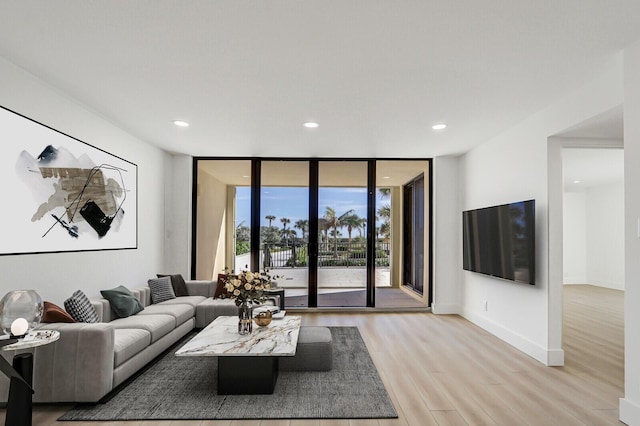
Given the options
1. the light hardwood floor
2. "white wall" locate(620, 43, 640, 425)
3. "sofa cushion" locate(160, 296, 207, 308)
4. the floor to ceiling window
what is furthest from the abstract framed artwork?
"white wall" locate(620, 43, 640, 425)

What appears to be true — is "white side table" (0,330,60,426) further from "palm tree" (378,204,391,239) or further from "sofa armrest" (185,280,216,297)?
"palm tree" (378,204,391,239)

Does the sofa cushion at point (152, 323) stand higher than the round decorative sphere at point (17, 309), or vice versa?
the round decorative sphere at point (17, 309)

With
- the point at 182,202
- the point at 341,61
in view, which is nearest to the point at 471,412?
the point at 341,61

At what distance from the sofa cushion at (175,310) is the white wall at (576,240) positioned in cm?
971

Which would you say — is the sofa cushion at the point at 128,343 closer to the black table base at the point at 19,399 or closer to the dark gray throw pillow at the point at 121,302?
the dark gray throw pillow at the point at 121,302

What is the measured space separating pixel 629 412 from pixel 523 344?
1727 millimetres

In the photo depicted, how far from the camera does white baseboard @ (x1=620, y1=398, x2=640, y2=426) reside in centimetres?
266

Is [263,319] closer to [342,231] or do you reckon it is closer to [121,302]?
[121,302]

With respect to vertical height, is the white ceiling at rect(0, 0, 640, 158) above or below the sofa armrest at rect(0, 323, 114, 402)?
above

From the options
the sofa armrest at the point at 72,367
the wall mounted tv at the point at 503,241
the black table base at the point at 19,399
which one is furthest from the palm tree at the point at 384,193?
the black table base at the point at 19,399

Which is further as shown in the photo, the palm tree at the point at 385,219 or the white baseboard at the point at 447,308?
the palm tree at the point at 385,219

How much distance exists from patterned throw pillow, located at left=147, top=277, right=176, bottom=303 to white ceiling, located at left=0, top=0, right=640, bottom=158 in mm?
2134

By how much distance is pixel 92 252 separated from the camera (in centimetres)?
433

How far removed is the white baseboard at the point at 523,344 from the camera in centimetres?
398
